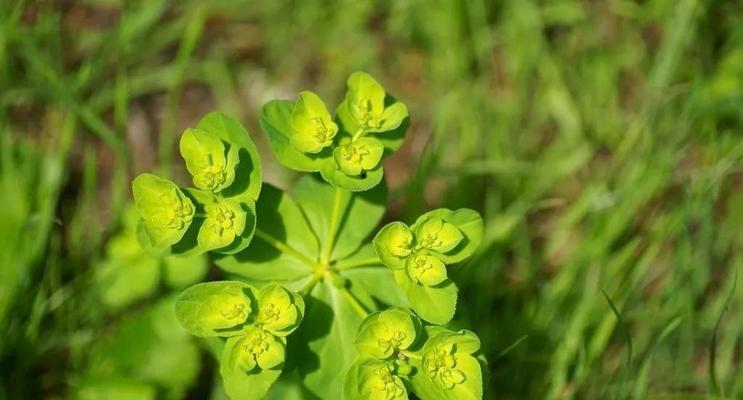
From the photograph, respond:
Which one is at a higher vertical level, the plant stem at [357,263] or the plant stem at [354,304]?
the plant stem at [357,263]

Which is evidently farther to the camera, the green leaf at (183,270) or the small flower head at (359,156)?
the green leaf at (183,270)

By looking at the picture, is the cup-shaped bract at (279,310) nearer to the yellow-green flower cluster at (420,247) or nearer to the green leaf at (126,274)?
the yellow-green flower cluster at (420,247)

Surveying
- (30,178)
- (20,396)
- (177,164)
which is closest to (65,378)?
(20,396)

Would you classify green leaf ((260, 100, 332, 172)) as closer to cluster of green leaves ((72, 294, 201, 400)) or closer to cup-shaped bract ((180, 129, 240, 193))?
cup-shaped bract ((180, 129, 240, 193))

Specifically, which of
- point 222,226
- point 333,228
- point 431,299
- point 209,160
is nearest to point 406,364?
point 431,299

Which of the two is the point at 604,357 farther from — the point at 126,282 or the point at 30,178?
the point at 30,178

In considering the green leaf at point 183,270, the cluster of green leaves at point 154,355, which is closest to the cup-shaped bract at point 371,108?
the green leaf at point 183,270
